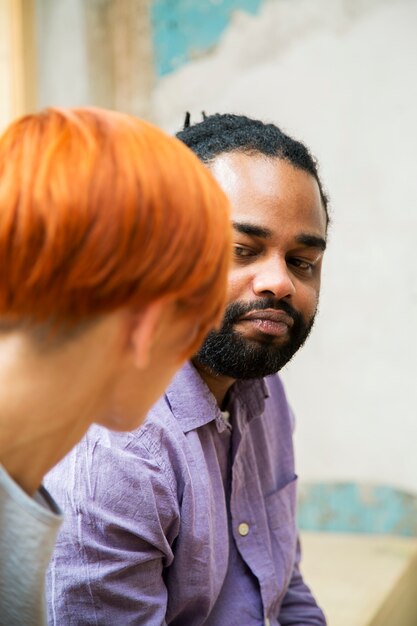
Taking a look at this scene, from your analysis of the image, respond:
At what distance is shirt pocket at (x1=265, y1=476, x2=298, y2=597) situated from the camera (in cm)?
122

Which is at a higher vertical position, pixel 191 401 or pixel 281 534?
pixel 191 401

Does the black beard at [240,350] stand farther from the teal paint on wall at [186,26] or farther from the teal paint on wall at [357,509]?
the teal paint on wall at [186,26]

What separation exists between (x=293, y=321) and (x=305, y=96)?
4.71ft

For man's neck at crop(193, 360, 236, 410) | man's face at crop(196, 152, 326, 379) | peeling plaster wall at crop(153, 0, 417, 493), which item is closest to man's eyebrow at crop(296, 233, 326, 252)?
man's face at crop(196, 152, 326, 379)

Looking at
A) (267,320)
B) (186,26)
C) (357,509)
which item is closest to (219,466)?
(267,320)

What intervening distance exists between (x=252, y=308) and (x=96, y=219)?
20.7 inches

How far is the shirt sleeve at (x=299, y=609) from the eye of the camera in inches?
51.4

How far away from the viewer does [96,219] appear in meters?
0.55

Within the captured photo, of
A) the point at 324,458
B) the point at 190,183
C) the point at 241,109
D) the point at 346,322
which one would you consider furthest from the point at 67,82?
the point at 190,183

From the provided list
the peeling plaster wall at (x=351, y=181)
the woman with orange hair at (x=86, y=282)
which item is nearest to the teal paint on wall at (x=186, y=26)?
the peeling plaster wall at (x=351, y=181)

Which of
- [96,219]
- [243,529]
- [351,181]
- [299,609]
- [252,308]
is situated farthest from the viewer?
[351,181]

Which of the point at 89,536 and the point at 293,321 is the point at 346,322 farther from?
the point at 89,536

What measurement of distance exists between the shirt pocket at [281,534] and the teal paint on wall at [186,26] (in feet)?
5.11

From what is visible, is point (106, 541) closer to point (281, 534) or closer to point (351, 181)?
point (281, 534)
